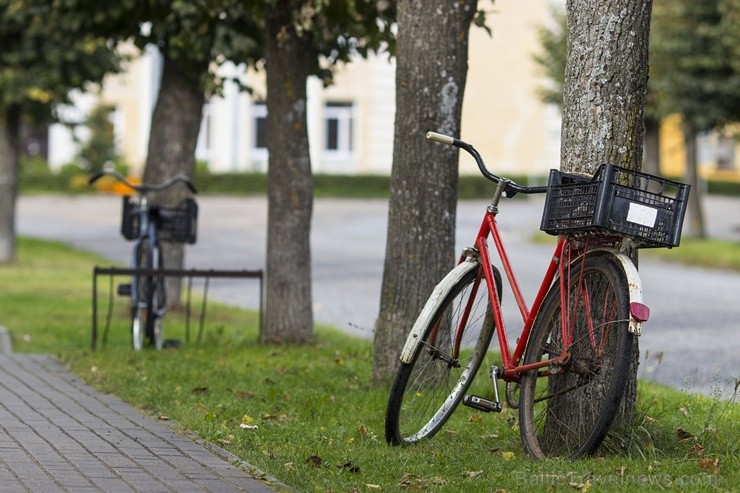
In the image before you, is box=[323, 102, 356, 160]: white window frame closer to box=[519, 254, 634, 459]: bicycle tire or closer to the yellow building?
the yellow building

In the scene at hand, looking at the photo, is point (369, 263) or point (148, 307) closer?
point (148, 307)

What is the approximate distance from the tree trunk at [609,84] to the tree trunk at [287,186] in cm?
463

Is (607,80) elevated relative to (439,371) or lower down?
elevated

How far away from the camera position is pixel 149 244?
10.8 m

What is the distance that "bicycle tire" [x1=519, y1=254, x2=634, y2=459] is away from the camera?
556cm

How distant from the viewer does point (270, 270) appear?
10.9 metres

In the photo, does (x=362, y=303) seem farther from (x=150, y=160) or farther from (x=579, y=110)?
(x=579, y=110)

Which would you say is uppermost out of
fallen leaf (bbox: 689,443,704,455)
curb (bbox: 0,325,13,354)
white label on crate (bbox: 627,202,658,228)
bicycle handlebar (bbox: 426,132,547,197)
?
bicycle handlebar (bbox: 426,132,547,197)

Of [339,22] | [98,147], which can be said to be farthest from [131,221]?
[98,147]

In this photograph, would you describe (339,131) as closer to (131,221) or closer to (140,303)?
(131,221)

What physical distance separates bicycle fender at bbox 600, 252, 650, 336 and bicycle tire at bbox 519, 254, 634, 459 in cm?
2

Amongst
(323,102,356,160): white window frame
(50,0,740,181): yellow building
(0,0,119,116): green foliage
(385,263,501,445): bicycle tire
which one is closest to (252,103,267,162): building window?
(50,0,740,181): yellow building

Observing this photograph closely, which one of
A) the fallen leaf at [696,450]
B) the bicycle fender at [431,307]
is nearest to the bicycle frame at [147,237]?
the bicycle fender at [431,307]

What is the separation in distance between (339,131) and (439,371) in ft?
146
